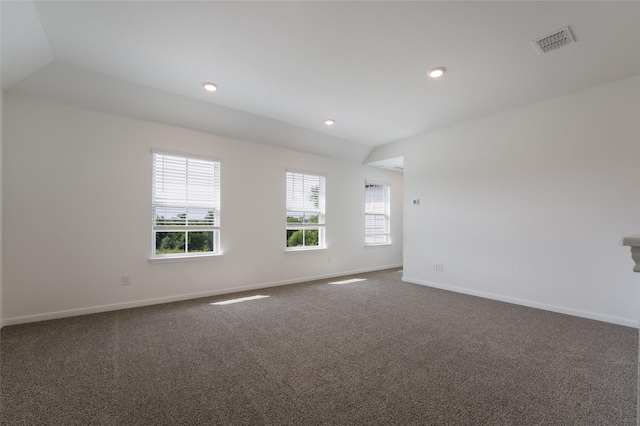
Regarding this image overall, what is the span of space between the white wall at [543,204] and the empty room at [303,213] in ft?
0.08

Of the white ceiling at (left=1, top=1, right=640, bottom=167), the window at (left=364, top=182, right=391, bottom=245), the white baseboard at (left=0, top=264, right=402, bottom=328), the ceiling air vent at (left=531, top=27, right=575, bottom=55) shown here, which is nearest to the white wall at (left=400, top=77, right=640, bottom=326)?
the white ceiling at (left=1, top=1, right=640, bottom=167)

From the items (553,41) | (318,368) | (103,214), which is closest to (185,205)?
(103,214)

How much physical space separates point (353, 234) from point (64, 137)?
5100mm

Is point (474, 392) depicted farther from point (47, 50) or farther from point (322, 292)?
point (47, 50)

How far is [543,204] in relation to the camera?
Result: 3.82 m

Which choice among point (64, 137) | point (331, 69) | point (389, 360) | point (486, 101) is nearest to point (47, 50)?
point (64, 137)

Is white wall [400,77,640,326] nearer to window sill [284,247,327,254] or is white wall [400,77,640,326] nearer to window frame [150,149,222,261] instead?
window sill [284,247,327,254]

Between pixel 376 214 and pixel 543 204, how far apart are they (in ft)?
11.9

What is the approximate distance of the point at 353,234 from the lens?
21.0 feet

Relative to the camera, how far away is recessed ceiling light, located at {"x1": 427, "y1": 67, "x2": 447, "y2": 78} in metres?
3.05

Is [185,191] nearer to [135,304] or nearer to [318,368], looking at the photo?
[135,304]

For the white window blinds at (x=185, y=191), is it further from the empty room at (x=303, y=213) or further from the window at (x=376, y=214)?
the window at (x=376, y=214)

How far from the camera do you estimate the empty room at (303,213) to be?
200 centimetres

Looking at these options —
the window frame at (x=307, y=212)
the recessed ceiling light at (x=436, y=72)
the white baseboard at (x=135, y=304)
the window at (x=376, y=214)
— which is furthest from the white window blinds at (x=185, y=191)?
the window at (x=376, y=214)
